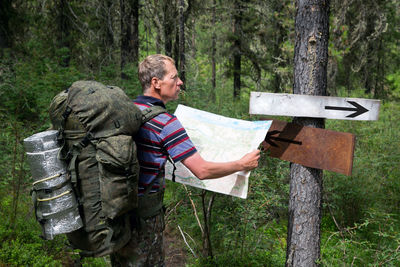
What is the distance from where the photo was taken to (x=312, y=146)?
86.7 inches

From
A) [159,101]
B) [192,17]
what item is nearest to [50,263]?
[159,101]

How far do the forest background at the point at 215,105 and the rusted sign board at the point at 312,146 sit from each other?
1.98 feet

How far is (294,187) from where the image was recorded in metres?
2.49

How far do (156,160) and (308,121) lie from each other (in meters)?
1.19

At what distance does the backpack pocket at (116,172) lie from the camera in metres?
1.70

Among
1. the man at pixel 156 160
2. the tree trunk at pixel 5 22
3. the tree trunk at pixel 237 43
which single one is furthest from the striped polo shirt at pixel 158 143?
the tree trunk at pixel 237 43

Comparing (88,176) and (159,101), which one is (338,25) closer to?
(159,101)

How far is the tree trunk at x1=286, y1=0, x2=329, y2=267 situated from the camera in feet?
7.47

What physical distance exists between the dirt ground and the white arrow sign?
298 centimetres

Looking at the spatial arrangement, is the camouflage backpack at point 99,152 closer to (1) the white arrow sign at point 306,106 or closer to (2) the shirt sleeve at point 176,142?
(2) the shirt sleeve at point 176,142

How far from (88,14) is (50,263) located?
388 inches

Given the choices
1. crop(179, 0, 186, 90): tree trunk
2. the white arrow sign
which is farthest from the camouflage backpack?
crop(179, 0, 186, 90): tree trunk

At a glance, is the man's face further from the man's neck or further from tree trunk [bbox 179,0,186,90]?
tree trunk [bbox 179,0,186,90]

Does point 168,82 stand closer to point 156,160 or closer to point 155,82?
point 155,82
